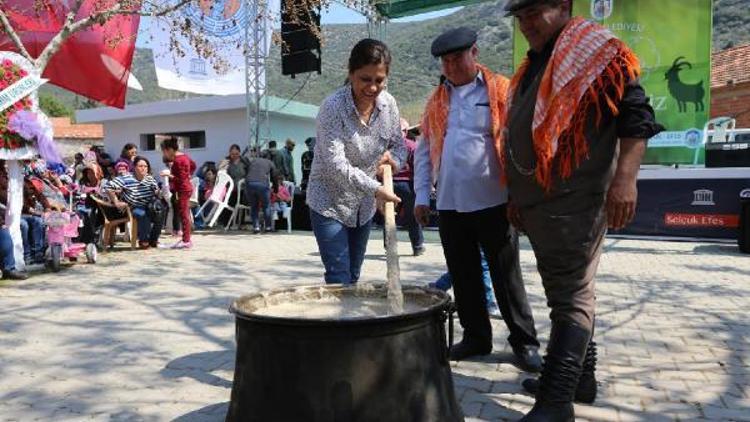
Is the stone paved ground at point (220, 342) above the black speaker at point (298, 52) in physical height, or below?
below

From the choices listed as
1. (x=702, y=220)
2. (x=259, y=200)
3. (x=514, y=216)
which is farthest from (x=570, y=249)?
(x=259, y=200)

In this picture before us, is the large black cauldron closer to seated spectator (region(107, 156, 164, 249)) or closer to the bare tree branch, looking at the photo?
the bare tree branch

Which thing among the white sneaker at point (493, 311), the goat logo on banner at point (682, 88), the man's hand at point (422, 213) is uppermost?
the goat logo on banner at point (682, 88)

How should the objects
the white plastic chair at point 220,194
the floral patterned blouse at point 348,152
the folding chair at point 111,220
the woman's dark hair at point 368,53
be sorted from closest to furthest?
the woman's dark hair at point 368,53, the floral patterned blouse at point 348,152, the folding chair at point 111,220, the white plastic chair at point 220,194

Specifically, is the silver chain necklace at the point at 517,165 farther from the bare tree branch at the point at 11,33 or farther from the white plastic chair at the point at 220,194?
the white plastic chair at the point at 220,194

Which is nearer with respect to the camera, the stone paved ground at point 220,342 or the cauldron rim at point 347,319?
the cauldron rim at point 347,319

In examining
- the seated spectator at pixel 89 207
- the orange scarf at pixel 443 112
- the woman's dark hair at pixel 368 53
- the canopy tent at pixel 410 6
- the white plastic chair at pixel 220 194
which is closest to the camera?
the woman's dark hair at pixel 368 53

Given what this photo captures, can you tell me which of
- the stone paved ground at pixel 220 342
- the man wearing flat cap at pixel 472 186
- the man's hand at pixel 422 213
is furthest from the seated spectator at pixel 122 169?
the man wearing flat cap at pixel 472 186

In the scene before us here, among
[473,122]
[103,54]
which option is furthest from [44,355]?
[103,54]

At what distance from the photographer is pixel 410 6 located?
38.5 ft

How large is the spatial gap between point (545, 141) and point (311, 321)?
1.28 m

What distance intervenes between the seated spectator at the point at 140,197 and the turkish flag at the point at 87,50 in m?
2.21

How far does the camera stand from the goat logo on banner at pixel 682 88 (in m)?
10.4

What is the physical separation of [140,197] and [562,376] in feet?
27.2
